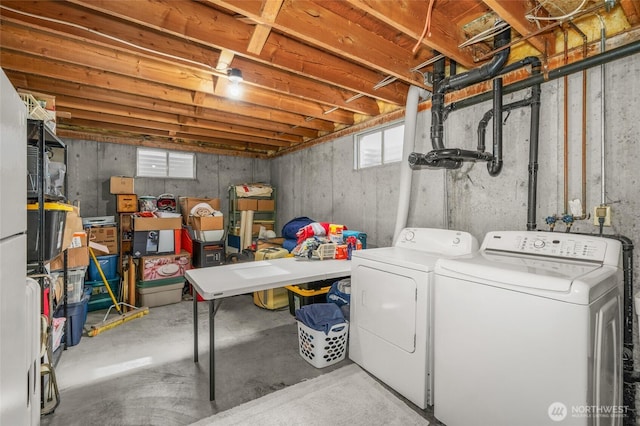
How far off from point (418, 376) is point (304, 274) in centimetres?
108

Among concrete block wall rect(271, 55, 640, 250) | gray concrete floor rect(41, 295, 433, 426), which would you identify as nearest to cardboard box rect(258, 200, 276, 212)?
concrete block wall rect(271, 55, 640, 250)

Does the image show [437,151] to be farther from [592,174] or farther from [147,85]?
[147,85]

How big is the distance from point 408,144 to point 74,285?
11.9 ft

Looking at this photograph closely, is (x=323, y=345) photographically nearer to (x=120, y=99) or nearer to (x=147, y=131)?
(x=120, y=99)

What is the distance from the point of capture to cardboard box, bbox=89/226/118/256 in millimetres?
4021

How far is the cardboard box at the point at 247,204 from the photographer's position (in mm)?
5594

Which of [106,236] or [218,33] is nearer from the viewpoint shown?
[218,33]

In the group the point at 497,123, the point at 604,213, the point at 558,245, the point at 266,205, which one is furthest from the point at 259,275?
the point at 266,205

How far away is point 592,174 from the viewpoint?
2035 mm

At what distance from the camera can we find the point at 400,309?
205cm

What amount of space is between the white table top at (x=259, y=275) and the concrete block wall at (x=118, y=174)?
135 inches

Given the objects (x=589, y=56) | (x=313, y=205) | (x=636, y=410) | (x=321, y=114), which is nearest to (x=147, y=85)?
(x=321, y=114)

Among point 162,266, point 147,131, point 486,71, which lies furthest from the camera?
point 147,131

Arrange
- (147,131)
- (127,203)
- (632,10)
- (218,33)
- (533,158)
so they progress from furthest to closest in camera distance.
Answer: (147,131), (127,203), (533,158), (218,33), (632,10)
